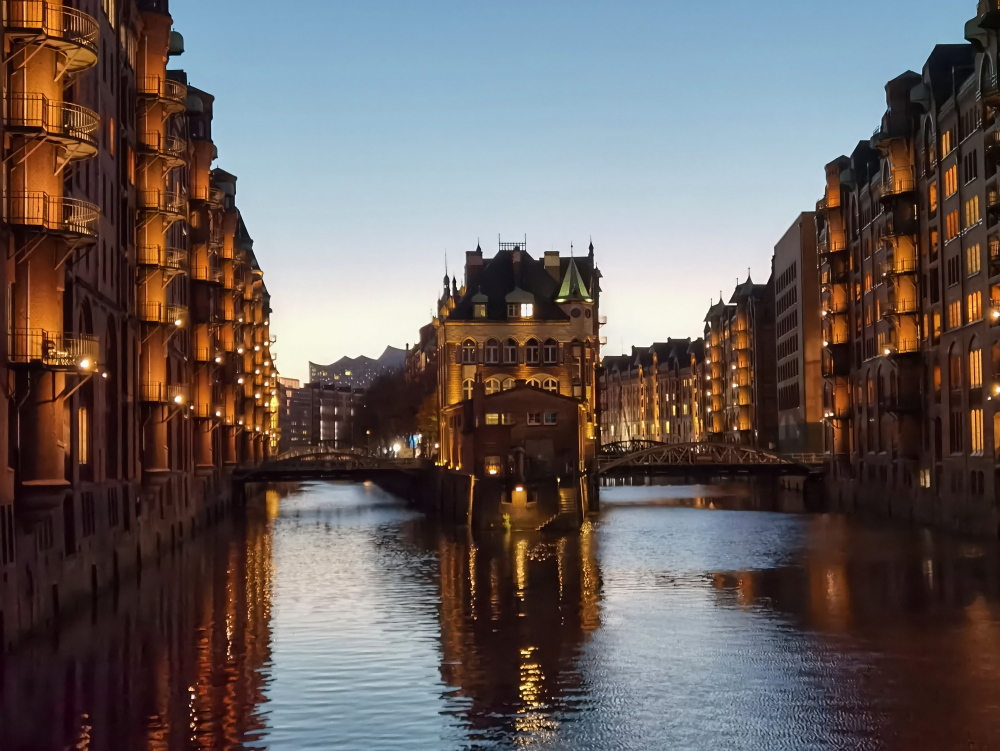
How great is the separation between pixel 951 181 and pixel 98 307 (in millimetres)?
47495

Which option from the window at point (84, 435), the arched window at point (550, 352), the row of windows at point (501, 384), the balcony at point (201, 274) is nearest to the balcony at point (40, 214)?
the window at point (84, 435)

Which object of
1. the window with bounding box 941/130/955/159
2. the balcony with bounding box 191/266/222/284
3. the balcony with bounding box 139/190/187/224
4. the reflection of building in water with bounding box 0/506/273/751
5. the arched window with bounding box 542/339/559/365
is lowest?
the reflection of building in water with bounding box 0/506/273/751

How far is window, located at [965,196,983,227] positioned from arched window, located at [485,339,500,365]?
66050mm

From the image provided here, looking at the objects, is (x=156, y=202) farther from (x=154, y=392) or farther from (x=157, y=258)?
(x=154, y=392)

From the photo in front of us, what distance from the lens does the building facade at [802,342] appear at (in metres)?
133

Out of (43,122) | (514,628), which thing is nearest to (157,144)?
(43,122)

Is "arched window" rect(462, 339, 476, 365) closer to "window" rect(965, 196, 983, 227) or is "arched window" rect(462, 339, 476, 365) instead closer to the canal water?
the canal water

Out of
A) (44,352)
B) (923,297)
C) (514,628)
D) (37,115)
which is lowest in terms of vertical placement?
(514,628)

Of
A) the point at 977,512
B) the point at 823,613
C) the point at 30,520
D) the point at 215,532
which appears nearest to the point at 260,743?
the point at 30,520

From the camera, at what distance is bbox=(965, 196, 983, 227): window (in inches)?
2857

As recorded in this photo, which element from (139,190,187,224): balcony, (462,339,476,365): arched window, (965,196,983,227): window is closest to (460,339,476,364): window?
(462,339,476,365): arched window

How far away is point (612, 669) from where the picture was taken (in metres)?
37.0

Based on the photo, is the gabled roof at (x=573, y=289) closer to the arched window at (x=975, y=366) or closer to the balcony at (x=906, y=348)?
the balcony at (x=906, y=348)

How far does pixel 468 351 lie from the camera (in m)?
135
